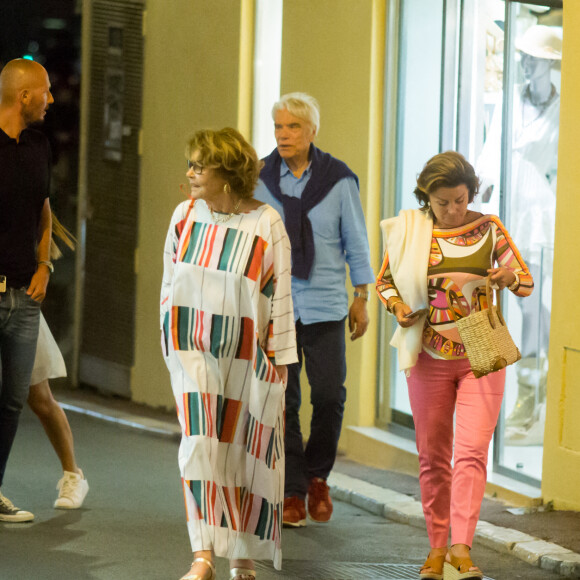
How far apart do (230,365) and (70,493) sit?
2194mm

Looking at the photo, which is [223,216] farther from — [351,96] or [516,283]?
[351,96]

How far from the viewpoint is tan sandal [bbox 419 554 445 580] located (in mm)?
5707

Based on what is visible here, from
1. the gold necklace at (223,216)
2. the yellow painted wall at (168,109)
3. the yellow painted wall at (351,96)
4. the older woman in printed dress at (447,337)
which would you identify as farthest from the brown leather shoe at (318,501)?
the yellow painted wall at (168,109)

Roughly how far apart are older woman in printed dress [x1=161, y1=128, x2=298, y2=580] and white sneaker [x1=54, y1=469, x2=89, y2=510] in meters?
1.94

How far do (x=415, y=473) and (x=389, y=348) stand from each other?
3.86ft

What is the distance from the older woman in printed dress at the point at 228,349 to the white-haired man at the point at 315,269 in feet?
4.55

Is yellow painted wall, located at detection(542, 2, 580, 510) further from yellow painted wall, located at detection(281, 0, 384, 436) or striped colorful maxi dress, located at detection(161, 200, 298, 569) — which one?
striped colorful maxi dress, located at detection(161, 200, 298, 569)

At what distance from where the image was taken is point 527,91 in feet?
26.2

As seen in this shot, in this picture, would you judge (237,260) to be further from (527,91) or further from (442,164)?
(527,91)

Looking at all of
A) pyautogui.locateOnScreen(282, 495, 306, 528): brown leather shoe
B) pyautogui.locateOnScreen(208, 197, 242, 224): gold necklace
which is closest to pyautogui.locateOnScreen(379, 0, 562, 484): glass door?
pyautogui.locateOnScreen(282, 495, 306, 528): brown leather shoe

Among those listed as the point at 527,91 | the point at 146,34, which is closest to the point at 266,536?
the point at 527,91

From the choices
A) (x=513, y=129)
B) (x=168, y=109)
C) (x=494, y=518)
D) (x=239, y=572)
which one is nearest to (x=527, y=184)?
(x=513, y=129)

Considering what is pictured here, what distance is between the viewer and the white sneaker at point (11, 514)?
22.0 ft

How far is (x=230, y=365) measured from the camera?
17.5 feet
